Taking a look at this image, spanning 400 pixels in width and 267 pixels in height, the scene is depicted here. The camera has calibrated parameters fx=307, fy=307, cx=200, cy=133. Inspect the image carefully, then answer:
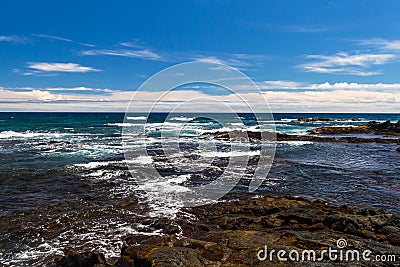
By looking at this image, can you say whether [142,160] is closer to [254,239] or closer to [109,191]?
[109,191]

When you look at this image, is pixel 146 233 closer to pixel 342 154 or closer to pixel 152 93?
pixel 152 93

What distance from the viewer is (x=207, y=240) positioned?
7.48m

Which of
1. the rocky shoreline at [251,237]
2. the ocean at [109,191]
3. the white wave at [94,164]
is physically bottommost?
the ocean at [109,191]

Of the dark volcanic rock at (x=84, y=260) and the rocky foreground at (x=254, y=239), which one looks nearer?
the rocky foreground at (x=254, y=239)

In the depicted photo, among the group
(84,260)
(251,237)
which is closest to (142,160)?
(84,260)

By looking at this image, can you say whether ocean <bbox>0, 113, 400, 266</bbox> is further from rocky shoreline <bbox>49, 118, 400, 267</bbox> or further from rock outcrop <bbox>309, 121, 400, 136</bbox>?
rock outcrop <bbox>309, 121, 400, 136</bbox>

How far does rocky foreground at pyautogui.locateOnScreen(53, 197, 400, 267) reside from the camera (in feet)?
20.6

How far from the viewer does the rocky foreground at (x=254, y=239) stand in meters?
6.27

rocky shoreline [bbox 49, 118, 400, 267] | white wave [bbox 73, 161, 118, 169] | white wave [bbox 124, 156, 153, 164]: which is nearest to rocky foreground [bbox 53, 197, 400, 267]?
rocky shoreline [bbox 49, 118, 400, 267]

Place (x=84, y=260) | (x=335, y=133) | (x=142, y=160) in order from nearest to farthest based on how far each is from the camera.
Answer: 1. (x=84, y=260)
2. (x=142, y=160)
3. (x=335, y=133)

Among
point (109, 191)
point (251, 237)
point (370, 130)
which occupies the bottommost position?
point (109, 191)

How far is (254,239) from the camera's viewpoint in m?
7.20

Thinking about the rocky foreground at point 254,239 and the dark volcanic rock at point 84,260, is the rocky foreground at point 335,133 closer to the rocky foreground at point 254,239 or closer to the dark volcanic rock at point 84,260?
the rocky foreground at point 254,239

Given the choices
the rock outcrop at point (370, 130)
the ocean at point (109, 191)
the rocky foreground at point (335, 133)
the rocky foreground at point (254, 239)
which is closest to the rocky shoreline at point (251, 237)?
the rocky foreground at point (254, 239)
